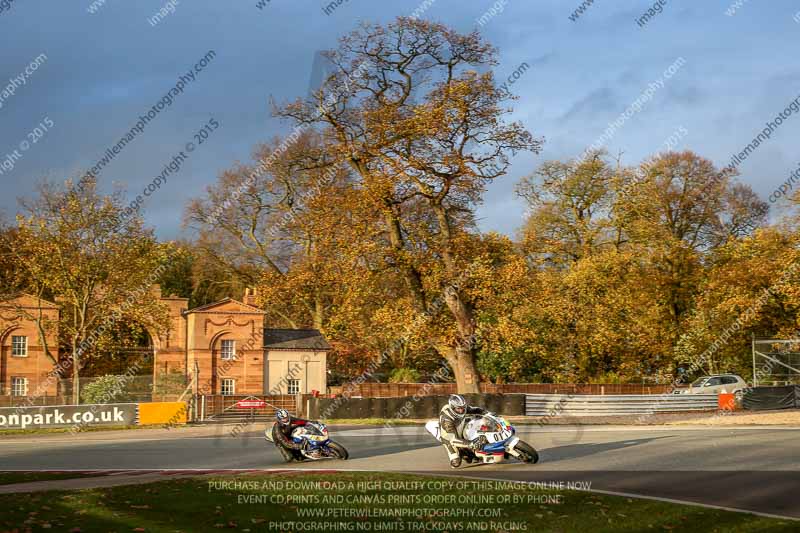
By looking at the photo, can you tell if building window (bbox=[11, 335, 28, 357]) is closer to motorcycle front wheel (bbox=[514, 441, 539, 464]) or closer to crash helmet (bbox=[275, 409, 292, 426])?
crash helmet (bbox=[275, 409, 292, 426])

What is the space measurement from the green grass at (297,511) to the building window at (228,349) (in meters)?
43.1

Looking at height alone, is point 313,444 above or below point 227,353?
below

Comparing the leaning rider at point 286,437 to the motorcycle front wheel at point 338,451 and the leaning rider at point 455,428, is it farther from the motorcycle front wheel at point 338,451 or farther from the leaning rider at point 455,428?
the leaning rider at point 455,428

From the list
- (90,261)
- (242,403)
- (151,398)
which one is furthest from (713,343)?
(90,261)

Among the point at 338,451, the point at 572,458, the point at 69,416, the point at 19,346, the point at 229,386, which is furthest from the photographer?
the point at 19,346

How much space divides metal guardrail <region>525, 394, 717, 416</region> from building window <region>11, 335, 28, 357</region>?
3442 cm

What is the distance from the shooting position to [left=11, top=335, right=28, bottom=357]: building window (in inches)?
2292

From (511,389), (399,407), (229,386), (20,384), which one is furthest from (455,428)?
(20,384)

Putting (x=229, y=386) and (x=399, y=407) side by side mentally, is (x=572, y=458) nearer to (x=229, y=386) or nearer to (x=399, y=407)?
(x=399, y=407)

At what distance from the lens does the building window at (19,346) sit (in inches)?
2292

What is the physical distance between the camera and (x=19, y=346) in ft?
192

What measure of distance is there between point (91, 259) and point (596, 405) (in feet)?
87.1

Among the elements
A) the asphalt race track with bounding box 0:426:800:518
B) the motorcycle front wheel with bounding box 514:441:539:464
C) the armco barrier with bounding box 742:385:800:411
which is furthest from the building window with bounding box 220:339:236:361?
the motorcycle front wheel with bounding box 514:441:539:464

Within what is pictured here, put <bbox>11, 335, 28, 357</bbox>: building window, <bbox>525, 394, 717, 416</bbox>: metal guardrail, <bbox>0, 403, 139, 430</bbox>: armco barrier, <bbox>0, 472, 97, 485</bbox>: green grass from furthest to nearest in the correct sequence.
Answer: <bbox>11, 335, 28, 357</bbox>: building window → <bbox>525, 394, 717, 416</bbox>: metal guardrail → <bbox>0, 403, 139, 430</bbox>: armco barrier → <bbox>0, 472, 97, 485</bbox>: green grass
